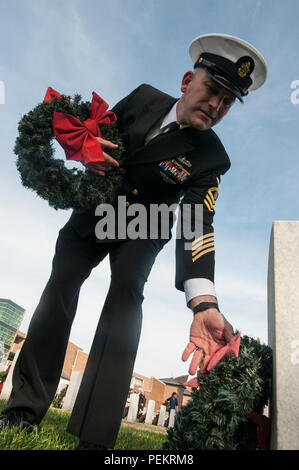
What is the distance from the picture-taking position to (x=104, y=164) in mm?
2334

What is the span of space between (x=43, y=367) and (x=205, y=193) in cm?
168

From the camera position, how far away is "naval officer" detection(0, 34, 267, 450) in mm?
1924

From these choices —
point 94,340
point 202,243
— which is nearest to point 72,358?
point 94,340

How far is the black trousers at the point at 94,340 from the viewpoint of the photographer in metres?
1.89

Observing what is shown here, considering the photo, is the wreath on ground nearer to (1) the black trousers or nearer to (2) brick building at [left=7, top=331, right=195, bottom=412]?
(1) the black trousers

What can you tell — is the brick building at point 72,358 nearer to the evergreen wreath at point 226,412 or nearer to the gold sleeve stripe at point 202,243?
the gold sleeve stripe at point 202,243

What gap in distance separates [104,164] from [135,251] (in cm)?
65

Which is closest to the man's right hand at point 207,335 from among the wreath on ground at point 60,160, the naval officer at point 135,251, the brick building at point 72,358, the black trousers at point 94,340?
the naval officer at point 135,251

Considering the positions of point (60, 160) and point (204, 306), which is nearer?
point (204, 306)

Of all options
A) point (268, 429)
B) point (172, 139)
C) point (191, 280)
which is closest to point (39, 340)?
point (191, 280)

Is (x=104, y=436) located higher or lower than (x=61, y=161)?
lower

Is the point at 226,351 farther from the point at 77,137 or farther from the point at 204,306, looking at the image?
the point at 77,137

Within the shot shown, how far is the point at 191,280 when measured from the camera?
193 centimetres
